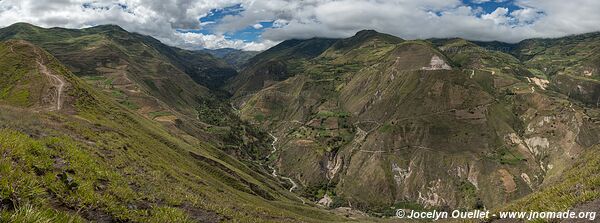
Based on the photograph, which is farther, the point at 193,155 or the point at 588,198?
the point at 193,155

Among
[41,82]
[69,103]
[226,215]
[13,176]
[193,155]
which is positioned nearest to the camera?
[13,176]

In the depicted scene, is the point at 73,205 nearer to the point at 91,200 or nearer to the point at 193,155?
the point at 91,200

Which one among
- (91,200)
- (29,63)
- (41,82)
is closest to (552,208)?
(91,200)

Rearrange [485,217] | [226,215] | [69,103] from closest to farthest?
[485,217]
[226,215]
[69,103]

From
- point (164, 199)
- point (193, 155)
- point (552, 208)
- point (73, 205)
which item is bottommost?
point (193, 155)

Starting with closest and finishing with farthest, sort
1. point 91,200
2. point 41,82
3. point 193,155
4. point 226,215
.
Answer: point 91,200
point 226,215
point 41,82
point 193,155

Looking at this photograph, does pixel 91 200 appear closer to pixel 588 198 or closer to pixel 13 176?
pixel 13 176

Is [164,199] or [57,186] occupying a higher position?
[57,186]

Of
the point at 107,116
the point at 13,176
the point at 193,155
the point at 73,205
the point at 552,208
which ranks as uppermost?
the point at 13,176

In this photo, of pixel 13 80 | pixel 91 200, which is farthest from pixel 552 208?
pixel 13 80
